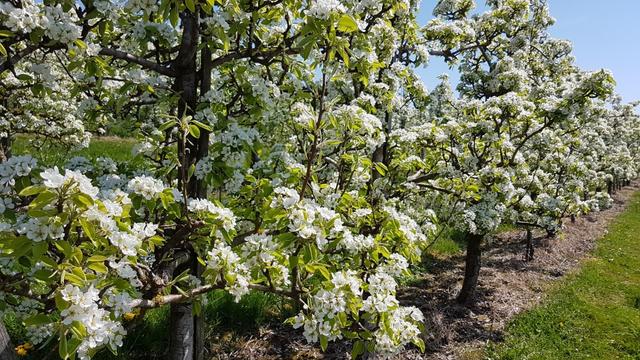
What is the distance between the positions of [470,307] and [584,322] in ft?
7.63

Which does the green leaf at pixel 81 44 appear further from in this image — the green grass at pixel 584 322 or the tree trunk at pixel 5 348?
the green grass at pixel 584 322

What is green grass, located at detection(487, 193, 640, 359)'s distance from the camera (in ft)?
25.1

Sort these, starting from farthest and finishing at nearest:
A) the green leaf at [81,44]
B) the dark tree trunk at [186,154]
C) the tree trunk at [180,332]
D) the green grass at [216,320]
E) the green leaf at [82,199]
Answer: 1. the green grass at [216,320]
2. the tree trunk at [180,332]
3. the dark tree trunk at [186,154]
4. the green leaf at [81,44]
5. the green leaf at [82,199]

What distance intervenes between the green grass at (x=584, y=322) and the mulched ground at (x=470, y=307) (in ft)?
1.15

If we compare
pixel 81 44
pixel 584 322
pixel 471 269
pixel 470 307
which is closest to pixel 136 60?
pixel 81 44

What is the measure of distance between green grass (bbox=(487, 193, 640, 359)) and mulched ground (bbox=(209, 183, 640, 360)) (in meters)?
0.35

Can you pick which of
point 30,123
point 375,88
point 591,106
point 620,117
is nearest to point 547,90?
point 591,106

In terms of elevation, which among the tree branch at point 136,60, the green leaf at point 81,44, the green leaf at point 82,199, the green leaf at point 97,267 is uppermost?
the tree branch at point 136,60

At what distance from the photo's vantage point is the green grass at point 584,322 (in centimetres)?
765

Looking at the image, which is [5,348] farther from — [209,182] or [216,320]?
[216,320]

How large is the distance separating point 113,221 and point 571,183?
541 inches

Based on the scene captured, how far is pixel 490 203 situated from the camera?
24.7 feet

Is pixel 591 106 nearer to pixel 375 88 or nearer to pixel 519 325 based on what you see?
pixel 375 88

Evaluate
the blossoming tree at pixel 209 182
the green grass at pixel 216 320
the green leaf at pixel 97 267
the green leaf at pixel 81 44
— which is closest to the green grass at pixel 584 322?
the blossoming tree at pixel 209 182
